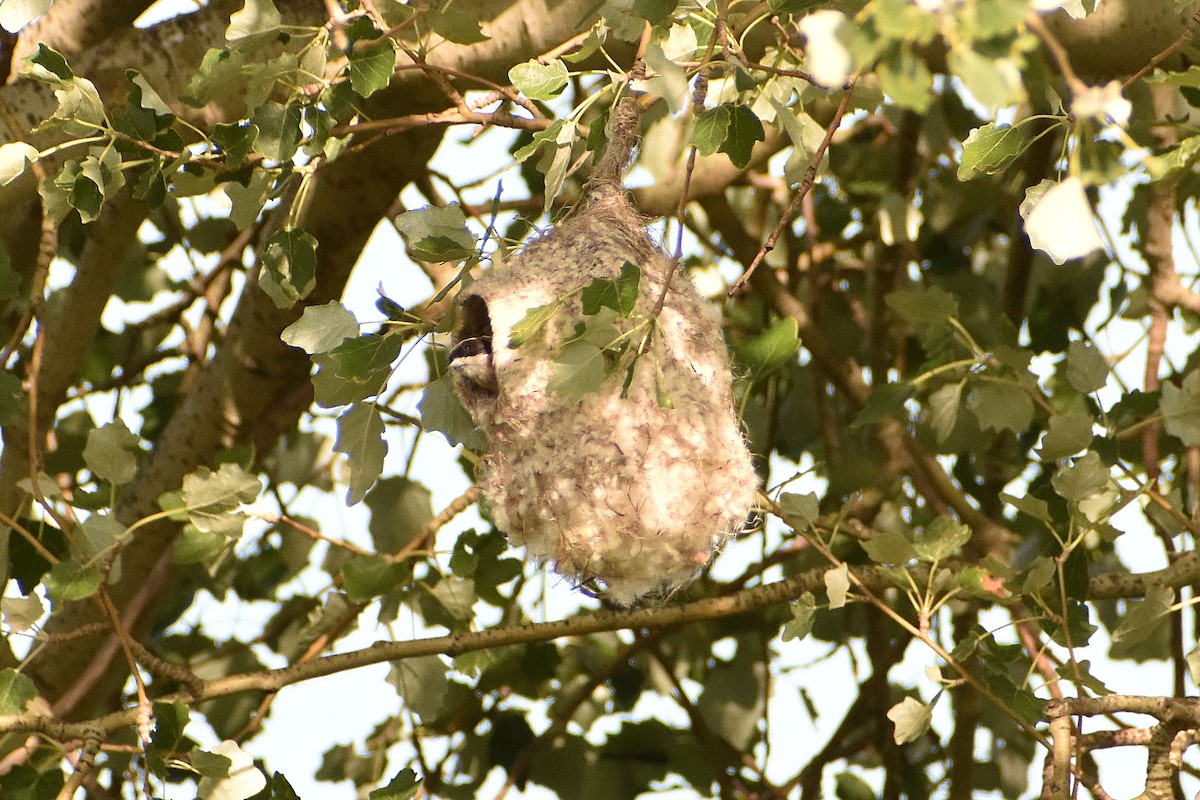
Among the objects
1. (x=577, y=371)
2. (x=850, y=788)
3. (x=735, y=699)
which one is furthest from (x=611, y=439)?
(x=850, y=788)

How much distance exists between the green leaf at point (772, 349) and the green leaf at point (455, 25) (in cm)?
39

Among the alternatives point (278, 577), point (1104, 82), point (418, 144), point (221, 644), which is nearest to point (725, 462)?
point (418, 144)

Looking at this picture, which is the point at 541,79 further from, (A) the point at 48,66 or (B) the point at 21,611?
(B) the point at 21,611

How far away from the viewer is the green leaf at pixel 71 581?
1.16 metres

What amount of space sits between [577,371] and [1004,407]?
73 cm

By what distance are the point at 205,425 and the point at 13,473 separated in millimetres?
241

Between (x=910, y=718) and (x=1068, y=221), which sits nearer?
(x=1068, y=221)

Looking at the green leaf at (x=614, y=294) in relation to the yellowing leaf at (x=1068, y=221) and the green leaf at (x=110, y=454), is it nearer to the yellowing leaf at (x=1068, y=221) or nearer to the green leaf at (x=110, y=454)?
the yellowing leaf at (x=1068, y=221)

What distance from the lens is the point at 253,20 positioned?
1045mm

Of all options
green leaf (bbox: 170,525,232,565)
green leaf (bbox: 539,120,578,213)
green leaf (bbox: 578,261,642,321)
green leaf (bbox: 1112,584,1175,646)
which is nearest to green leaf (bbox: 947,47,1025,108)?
green leaf (bbox: 578,261,642,321)

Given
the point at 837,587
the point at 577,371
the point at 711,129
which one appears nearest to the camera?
the point at 577,371

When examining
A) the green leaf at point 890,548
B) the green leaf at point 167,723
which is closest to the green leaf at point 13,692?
the green leaf at point 167,723

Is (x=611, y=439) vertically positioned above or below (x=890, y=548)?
below

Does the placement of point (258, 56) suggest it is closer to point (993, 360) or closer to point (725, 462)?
point (725, 462)
